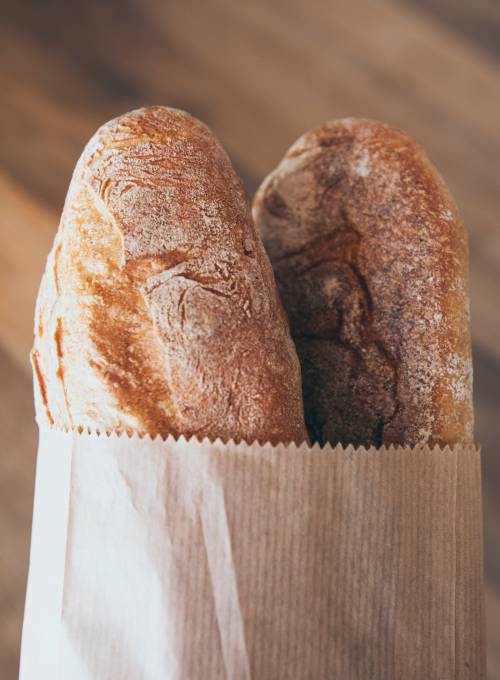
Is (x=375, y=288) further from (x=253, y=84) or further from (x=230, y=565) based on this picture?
(x=253, y=84)

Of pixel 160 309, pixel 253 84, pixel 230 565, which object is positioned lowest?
pixel 230 565

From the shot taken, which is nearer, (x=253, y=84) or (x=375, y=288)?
(x=375, y=288)

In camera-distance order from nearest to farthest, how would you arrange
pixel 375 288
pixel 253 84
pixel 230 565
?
pixel 230 565 < pixel 375 288 < pixel 253 84

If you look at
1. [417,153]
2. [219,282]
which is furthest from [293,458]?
[417,153]

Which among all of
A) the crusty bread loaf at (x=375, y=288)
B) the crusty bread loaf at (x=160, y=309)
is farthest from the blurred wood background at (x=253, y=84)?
the crusty bread loaf at (x=160, y=309)

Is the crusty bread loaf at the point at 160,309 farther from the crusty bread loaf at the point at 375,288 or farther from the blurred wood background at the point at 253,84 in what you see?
the blurred wood background at the point at 253,84

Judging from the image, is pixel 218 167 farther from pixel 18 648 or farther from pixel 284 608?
pixel 18 648

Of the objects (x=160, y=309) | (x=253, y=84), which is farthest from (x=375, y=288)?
(x=253, y=84)

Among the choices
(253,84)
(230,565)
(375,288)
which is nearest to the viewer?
(230,565)
